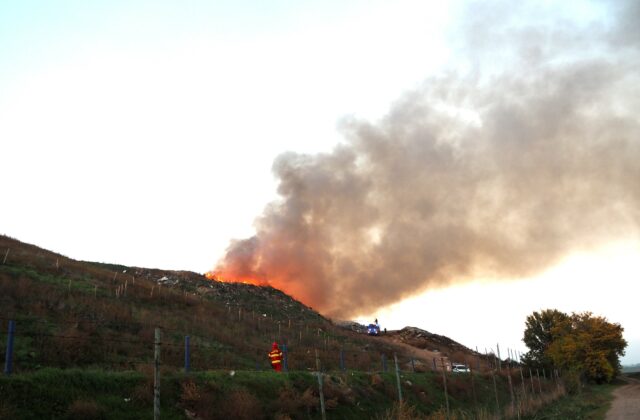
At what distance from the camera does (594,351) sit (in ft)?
224

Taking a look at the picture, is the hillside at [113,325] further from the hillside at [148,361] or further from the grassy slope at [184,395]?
the grassy slope at [184,395]

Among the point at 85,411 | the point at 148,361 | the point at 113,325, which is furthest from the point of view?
the point at 113,325

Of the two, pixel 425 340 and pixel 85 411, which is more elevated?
pixel 425 340

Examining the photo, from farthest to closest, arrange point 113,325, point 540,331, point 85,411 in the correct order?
1. point 540,331
2. point 113,325
3. point 85,411

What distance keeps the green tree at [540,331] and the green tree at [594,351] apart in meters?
13.8

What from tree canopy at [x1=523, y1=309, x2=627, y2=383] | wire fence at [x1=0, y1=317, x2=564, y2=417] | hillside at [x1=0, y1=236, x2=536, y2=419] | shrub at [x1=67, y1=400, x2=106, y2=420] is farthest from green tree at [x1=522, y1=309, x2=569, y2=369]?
shrub at [x1=67, y1=400, x2=106, y2=420]

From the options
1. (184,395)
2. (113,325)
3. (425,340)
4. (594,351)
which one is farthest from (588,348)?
(184,395)

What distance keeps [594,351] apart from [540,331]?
21257 millimetres

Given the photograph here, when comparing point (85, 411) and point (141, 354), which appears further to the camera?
point (141, 354)

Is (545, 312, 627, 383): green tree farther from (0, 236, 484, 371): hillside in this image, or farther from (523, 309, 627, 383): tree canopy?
(0, 236, 484, 371): hillside

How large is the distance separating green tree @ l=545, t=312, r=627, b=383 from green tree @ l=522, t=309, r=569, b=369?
1381 cm

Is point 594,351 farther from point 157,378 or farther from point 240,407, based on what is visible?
point 157,378

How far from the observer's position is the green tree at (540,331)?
285 feet

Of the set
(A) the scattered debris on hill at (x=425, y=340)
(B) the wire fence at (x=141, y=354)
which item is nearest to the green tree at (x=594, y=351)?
(A) the scattered debris on hill at (x=425, y=340)
